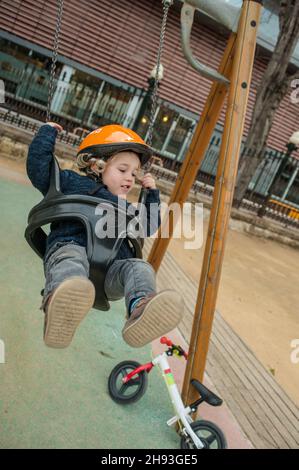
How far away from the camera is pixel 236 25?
242 cm

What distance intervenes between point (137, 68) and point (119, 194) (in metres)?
12.2

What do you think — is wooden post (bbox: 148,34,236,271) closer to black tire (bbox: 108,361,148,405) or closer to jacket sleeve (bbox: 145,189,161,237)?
jacket sleeve (bbox: 145,189,161,237)

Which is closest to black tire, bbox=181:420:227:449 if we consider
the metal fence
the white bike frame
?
the white bike frame

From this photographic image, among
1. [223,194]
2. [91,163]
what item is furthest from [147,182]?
[223,194]

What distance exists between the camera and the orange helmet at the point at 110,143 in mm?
2152

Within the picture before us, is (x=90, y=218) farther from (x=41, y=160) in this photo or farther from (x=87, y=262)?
(x=41, y=160)

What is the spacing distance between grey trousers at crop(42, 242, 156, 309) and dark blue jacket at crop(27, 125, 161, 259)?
85 mm

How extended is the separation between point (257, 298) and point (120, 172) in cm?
400

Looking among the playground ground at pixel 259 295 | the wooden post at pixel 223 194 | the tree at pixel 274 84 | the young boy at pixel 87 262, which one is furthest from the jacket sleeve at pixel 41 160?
the tree at pixel 274 84

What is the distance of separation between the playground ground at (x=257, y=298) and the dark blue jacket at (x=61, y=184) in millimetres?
805

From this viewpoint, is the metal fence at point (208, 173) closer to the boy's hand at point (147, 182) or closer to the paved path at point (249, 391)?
the paved path at point (249, 391)

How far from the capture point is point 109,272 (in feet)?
6.69

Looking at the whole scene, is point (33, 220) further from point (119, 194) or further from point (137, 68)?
point (137, 68)
